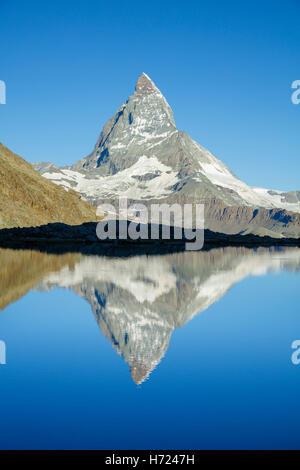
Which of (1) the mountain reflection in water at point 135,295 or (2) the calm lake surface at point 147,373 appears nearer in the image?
(2) the calm lake surface at point 147,373

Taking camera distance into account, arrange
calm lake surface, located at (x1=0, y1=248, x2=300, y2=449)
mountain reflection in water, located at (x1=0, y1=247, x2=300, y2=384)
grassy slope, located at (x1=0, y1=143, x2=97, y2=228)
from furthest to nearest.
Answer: grassy slope, located at (x1=0, y1=143, x2=97, y2=228) → mountain reflection in water, located at (x1=0, y1=247, x2=300, y2=384) → calm lake surface, located at (x1=0, y1=248, x2=300, y2=449)

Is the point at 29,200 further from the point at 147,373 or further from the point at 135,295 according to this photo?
the point at 147,373

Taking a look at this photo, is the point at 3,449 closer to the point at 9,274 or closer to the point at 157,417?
the point at 157,417

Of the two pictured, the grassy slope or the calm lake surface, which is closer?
the calm lake surface

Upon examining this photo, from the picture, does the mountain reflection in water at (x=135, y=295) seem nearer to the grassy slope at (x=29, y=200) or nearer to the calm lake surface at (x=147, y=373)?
the calm lake surface at (x=147, y=373)

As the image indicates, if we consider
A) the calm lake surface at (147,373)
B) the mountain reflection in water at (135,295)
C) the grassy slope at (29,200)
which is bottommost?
the calm lake surface at (147,373)

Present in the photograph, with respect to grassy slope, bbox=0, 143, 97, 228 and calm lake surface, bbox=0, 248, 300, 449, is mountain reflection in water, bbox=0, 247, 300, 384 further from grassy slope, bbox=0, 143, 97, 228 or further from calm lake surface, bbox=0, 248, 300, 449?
grassy slope, bbox=0, 143, 97, 228

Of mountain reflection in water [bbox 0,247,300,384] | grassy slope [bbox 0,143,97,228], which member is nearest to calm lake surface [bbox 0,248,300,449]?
mountain reflection in water [bbox 0,247,300,384]

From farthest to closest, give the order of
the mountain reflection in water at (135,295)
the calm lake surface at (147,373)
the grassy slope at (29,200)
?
1. the grassy slope at (29,200)
2. the mountain reflection in water at (135,295)
3. the calm lake surface at (147,373)

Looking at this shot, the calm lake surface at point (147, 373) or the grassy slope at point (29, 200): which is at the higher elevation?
the grassy slope at point (29, 200)

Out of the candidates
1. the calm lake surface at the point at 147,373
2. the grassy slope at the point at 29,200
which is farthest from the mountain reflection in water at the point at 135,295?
the grassy slope at the point at 29,200
